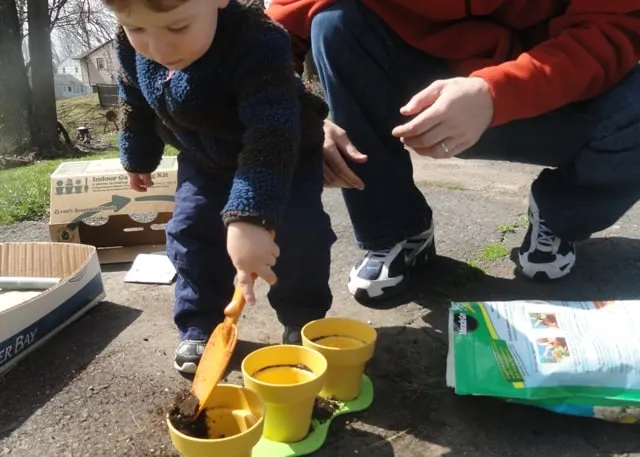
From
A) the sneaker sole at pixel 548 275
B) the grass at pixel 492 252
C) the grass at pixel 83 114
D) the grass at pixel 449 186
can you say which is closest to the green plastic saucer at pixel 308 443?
the sneaker sole at pixel 548 275

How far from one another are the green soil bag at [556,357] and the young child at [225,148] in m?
0.34

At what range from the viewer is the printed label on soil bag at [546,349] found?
1004 millimetres

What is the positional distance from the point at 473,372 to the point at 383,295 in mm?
465

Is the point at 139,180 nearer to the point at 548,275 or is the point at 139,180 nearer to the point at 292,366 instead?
the point at 292,366

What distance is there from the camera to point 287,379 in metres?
1.06

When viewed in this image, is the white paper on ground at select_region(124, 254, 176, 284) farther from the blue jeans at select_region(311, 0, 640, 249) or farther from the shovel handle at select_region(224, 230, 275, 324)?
the shovel handle at select_region(224, 230, 275, 324)

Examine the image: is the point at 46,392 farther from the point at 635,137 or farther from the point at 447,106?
the point at 635,137

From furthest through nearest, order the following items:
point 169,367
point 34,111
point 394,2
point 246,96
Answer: point 34,111
point 394,2
point 169,367
point 246,96

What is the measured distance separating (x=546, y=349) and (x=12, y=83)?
9520 mm

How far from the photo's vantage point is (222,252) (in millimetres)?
1336

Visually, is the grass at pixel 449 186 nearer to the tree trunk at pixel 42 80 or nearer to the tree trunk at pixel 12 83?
the tree trunk at pixel 42 80

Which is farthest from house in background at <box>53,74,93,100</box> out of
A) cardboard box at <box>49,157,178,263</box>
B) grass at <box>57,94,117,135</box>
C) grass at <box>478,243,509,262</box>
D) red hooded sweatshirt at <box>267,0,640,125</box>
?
red hooded sweatshirt at <box>267,0,640,125</box>

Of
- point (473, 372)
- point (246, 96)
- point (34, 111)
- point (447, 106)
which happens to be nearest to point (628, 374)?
point (473, 372)

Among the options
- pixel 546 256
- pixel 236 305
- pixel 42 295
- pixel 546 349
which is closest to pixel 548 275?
pixel 546 256
